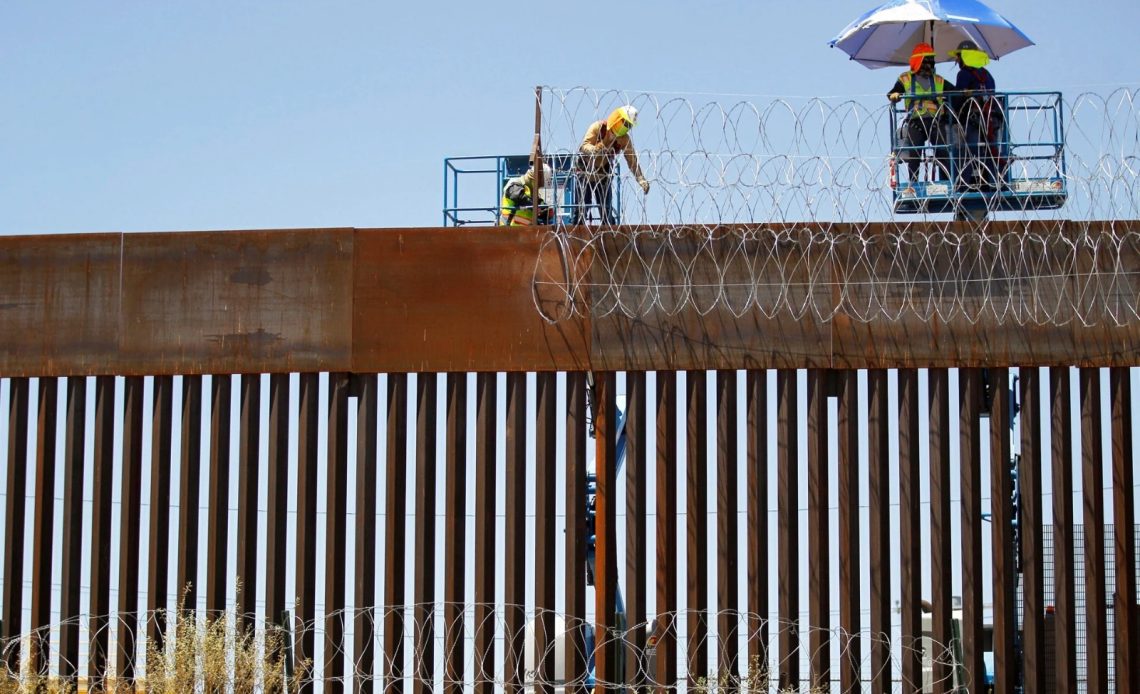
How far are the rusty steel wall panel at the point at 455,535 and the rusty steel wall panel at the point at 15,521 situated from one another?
9.41ft

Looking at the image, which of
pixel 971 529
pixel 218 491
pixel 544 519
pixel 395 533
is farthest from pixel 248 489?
pixel 971 529

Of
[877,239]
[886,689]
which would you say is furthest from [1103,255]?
[886,689]

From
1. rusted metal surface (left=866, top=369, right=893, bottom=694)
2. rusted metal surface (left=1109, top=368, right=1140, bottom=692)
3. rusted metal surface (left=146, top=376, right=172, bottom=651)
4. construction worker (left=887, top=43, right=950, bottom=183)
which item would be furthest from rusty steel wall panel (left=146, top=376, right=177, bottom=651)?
rusted metal surface (left=1109, top=368, right=1140, bottom=692)

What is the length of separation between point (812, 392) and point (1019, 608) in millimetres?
2554

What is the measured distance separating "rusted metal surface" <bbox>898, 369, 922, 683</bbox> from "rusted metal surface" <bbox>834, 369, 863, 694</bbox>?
33 centimetres

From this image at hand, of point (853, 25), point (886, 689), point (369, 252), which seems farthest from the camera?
point (853, 25)

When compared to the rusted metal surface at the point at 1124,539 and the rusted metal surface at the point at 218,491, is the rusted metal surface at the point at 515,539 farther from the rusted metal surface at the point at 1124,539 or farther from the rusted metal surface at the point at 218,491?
the rusted metal surface at the point at 1124,539

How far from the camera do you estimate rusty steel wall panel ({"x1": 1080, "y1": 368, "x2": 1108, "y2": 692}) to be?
36.7 feet

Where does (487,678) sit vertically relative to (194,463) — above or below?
below

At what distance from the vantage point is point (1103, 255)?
37.6 feet

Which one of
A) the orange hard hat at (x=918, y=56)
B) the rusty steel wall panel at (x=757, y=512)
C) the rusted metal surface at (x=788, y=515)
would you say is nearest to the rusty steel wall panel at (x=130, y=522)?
the rusty steel wall panel at (x=757, y=512)

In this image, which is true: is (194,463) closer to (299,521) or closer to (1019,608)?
(299,521)

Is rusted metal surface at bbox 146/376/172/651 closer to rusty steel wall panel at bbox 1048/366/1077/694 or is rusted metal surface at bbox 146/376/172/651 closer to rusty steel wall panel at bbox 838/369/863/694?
rusty steel wall panel at bbox 838/369/863/694

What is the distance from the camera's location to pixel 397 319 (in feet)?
38.8
